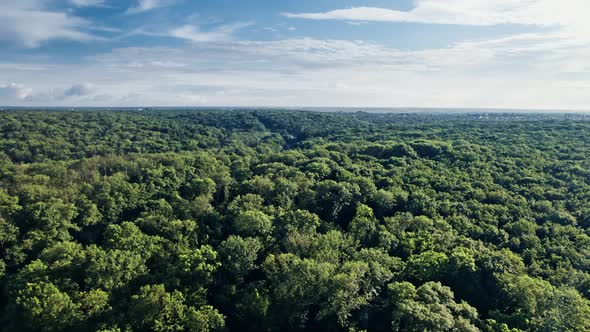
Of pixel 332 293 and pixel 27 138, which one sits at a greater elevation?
pixel 27 138

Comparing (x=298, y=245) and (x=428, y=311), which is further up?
(x=298, y=245)

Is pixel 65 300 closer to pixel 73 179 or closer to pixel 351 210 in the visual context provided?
pixel 73 179

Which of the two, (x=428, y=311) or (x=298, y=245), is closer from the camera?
(x=428, y=311)

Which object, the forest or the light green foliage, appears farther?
the forest

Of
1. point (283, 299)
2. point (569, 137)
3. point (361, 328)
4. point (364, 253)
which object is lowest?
point (361, 328)

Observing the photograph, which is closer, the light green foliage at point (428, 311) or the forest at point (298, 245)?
the light green foliage at point (428, 311)

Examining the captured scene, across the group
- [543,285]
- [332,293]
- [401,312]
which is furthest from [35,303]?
[543,285]

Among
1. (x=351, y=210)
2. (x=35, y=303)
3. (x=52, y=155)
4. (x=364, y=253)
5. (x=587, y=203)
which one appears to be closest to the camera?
(x=35, y=303)

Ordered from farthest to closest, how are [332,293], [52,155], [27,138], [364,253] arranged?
[27,138]
[52,155]
[364,253]
[332,293]
